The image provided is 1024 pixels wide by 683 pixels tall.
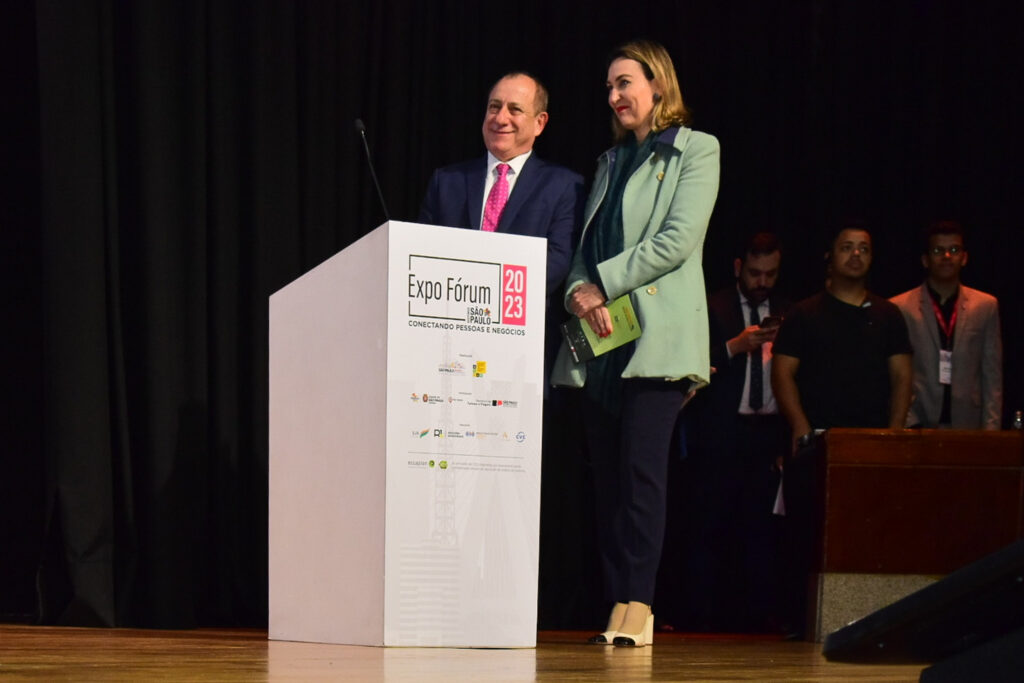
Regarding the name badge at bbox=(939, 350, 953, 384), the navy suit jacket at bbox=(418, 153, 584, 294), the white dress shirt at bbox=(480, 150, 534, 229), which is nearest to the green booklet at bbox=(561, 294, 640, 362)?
the navy suit jacket at bbox=(418, 153, 584, 294)

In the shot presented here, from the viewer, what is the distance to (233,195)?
4.29m

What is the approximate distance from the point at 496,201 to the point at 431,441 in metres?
1.14

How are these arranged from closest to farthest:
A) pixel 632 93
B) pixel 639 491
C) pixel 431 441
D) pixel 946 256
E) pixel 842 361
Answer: pixel 431 441
pixel 639 491
pixel 632 93
pixel 842 361
pixel 946 256

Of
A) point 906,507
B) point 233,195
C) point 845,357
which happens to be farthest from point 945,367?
point 233,195

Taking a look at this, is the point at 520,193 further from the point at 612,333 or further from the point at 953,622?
the point at 953,622

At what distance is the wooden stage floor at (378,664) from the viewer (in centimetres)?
153

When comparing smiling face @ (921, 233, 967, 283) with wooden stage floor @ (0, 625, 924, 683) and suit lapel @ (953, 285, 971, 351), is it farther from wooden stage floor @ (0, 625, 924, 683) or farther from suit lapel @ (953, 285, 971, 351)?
wooden stage floor @ (0, 625, 924, 683)

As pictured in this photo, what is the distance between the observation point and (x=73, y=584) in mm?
3881


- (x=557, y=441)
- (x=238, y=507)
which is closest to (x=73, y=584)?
(x=238, y=507)

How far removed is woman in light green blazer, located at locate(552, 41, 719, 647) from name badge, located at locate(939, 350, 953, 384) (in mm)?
2051

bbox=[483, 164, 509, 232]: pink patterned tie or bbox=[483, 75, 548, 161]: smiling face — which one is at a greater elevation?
bbox=[483, 75, 548, 161]: smiling face

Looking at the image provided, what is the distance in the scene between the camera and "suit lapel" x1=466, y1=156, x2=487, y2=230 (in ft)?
10.8

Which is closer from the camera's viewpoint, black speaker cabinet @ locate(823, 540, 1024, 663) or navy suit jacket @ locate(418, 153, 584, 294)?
black speaker cabinet @ locate(823, 540, 1024, 663)

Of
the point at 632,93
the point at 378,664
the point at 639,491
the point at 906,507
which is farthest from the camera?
the point at 906,507
